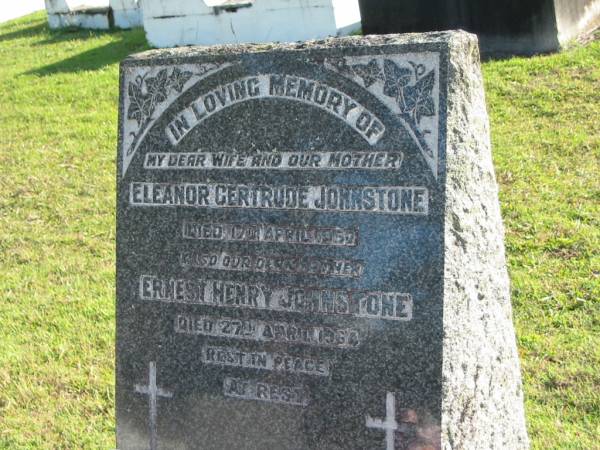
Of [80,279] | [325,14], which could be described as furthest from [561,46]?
[80,279]

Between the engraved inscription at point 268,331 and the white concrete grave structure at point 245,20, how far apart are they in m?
8.01

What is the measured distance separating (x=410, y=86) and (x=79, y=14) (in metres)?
13.5

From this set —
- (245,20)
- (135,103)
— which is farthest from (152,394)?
(245,20)

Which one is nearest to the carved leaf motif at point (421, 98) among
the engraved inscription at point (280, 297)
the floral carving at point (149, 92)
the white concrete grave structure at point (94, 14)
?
the engraved inscription at point (280, 297)

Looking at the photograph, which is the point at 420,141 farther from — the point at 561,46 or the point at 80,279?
the point at 561,46

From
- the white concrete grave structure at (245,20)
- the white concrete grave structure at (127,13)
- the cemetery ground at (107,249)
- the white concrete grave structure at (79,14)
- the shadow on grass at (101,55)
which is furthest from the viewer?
the white concrete grave structure at (79,14)

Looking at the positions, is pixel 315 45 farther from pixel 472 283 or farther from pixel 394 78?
pixel 472 283

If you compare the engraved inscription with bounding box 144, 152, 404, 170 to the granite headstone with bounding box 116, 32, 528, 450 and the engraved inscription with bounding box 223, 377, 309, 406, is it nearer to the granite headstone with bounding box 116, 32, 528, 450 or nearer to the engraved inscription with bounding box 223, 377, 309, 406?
the granite headstone with bounding box 116, 32, 528, 450

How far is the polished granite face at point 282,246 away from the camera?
9.57 ft

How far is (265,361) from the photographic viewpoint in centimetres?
324

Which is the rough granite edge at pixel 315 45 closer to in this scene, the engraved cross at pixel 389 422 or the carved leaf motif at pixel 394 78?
the carved leaf motif at pixel 394 78

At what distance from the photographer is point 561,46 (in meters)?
8.80

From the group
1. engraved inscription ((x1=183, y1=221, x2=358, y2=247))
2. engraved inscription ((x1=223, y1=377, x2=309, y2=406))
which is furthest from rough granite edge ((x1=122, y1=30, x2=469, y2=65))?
engraved inscription ((x1=223, y1=377, x2=309, y2=406))

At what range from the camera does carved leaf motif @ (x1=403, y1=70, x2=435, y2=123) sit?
2.88 m
